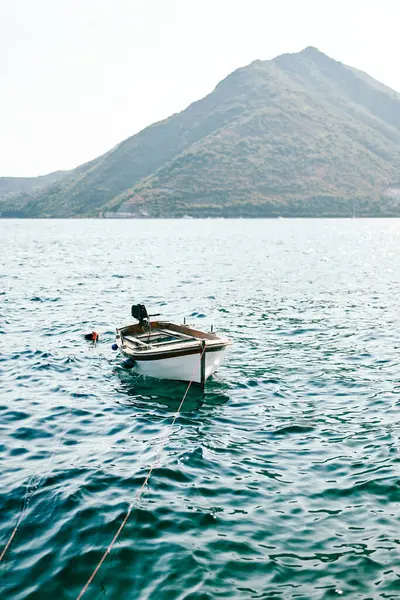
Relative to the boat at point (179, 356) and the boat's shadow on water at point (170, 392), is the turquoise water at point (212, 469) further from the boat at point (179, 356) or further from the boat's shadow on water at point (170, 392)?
the boat at point (179, 356)

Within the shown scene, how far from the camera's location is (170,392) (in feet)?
59.5

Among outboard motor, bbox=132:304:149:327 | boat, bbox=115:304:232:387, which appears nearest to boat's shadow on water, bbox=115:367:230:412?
boat, bbox=115:304:232:387

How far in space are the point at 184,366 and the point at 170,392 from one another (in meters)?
1.01

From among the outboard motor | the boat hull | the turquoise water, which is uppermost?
the outboard motor

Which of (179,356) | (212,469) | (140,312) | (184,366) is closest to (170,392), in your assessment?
(184,366)

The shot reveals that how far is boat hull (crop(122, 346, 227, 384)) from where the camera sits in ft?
59.2

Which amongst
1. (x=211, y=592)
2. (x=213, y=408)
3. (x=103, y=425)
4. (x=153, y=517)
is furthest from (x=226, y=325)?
(x=211, y=592)

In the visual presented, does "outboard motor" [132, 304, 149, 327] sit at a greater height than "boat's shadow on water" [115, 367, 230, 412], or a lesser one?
greater

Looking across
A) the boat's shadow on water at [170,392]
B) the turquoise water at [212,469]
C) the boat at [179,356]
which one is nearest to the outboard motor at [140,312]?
the boat at [179,356]

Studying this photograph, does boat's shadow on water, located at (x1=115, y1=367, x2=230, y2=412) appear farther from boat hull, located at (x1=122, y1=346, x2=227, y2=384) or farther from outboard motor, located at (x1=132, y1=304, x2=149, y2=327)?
outboard motor, located at (x1=132, y1=304, x2=149, y2=327)

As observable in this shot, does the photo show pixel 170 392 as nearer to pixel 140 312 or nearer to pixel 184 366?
pixel 184 366

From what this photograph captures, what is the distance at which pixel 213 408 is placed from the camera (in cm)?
1656

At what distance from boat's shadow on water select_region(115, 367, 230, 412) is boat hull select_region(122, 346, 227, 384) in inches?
12.3

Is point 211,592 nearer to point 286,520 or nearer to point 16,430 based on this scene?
point 286,520
